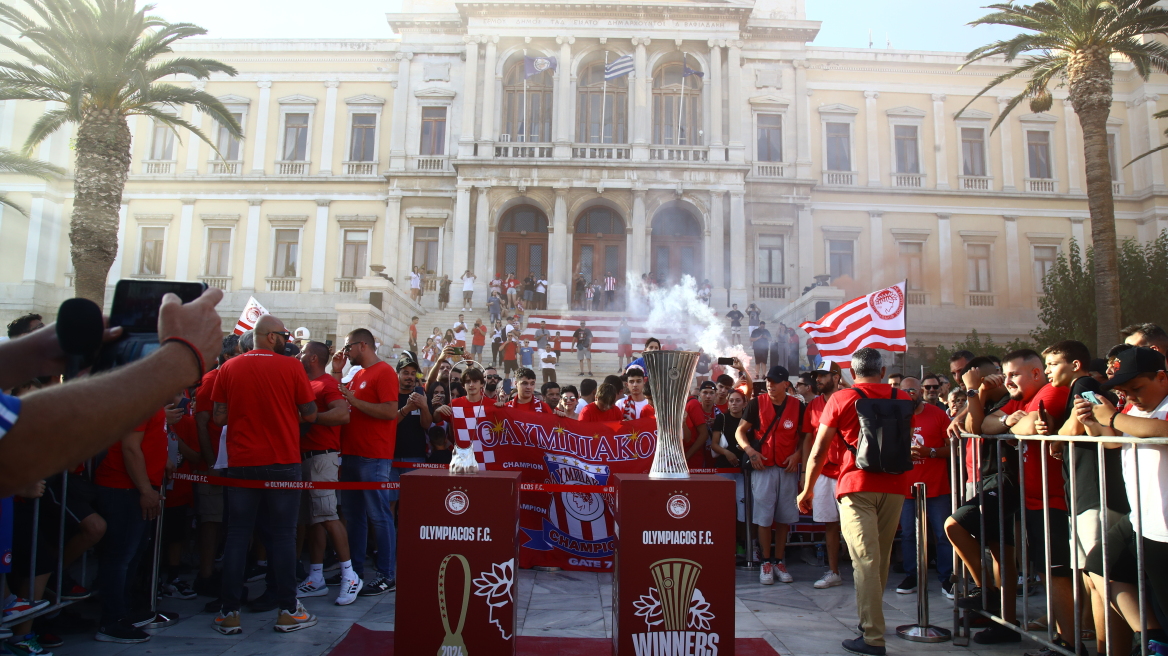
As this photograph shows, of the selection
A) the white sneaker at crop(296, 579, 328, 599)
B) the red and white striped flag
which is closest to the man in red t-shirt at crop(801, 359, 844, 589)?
the red and white striped flag

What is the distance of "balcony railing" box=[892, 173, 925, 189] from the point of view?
31734mm

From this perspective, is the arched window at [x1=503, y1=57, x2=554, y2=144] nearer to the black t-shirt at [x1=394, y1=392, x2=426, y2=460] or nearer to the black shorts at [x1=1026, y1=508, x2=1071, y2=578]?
the black t-shirt at [x1=394, y1=392, x2=426, y2=460]

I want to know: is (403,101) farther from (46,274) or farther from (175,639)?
(175,639)

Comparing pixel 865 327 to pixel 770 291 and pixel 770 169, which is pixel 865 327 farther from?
pixel 770 169

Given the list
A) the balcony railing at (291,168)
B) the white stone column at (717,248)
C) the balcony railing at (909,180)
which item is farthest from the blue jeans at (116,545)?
the balcony railing at (909,180)

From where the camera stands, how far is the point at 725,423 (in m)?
7.93

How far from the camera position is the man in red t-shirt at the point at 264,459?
4977mm

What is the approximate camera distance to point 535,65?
28.3 metres

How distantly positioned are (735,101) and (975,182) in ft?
38.2

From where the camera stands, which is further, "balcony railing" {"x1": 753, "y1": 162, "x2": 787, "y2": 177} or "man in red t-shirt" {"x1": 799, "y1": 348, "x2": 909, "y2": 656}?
"balcony railing" {"x1": 753, "y1": 162, "x2": 787, "y2": 177}

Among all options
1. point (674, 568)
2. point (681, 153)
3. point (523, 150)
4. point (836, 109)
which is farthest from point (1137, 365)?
point (836, 109)

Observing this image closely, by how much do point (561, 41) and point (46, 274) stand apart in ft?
77.7

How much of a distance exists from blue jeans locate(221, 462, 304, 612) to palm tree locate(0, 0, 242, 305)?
45.4 ft

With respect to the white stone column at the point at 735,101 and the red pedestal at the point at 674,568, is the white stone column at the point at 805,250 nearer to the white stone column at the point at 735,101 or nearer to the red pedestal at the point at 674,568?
the white stone column at the point at 735,101
